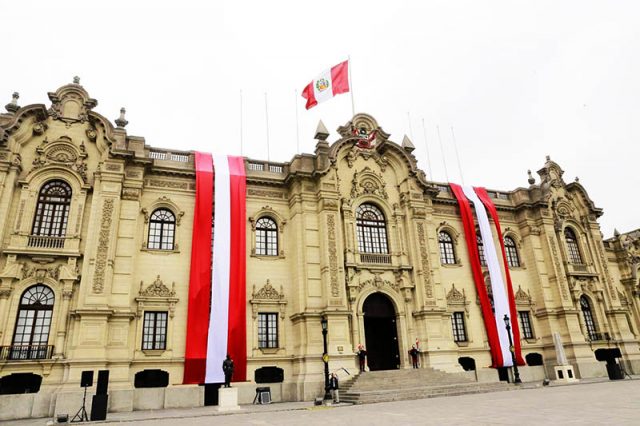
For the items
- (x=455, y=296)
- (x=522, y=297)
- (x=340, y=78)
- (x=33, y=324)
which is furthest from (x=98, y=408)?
(x=522, y=297)

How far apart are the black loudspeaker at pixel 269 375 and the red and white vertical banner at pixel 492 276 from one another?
44.1ft

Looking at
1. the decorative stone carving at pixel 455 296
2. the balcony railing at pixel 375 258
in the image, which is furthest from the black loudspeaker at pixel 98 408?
the decorative stone carving at pixel 455 296

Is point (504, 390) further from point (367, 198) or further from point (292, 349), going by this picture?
point (367, 198)

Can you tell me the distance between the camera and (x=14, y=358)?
63.6ft

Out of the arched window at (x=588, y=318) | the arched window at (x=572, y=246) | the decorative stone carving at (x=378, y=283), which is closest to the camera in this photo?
the decorative stone carving at (x=378, y=283)

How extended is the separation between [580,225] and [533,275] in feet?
21.3

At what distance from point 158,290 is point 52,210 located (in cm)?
675

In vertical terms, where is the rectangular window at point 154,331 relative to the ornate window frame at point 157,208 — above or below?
below

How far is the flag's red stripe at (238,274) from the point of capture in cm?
2227

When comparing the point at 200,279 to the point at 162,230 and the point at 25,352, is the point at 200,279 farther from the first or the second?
the point at 25,352

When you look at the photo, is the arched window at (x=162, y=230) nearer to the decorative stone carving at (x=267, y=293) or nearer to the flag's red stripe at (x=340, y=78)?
the decorative stone carving at (x=267, y=293)

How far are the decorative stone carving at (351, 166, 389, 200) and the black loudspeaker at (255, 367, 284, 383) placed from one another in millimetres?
11405

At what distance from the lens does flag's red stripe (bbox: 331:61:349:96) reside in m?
28.0

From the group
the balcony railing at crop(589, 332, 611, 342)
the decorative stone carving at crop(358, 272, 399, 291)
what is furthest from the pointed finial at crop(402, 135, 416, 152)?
the balcony railing at crop(589, 332, 611, 342)
